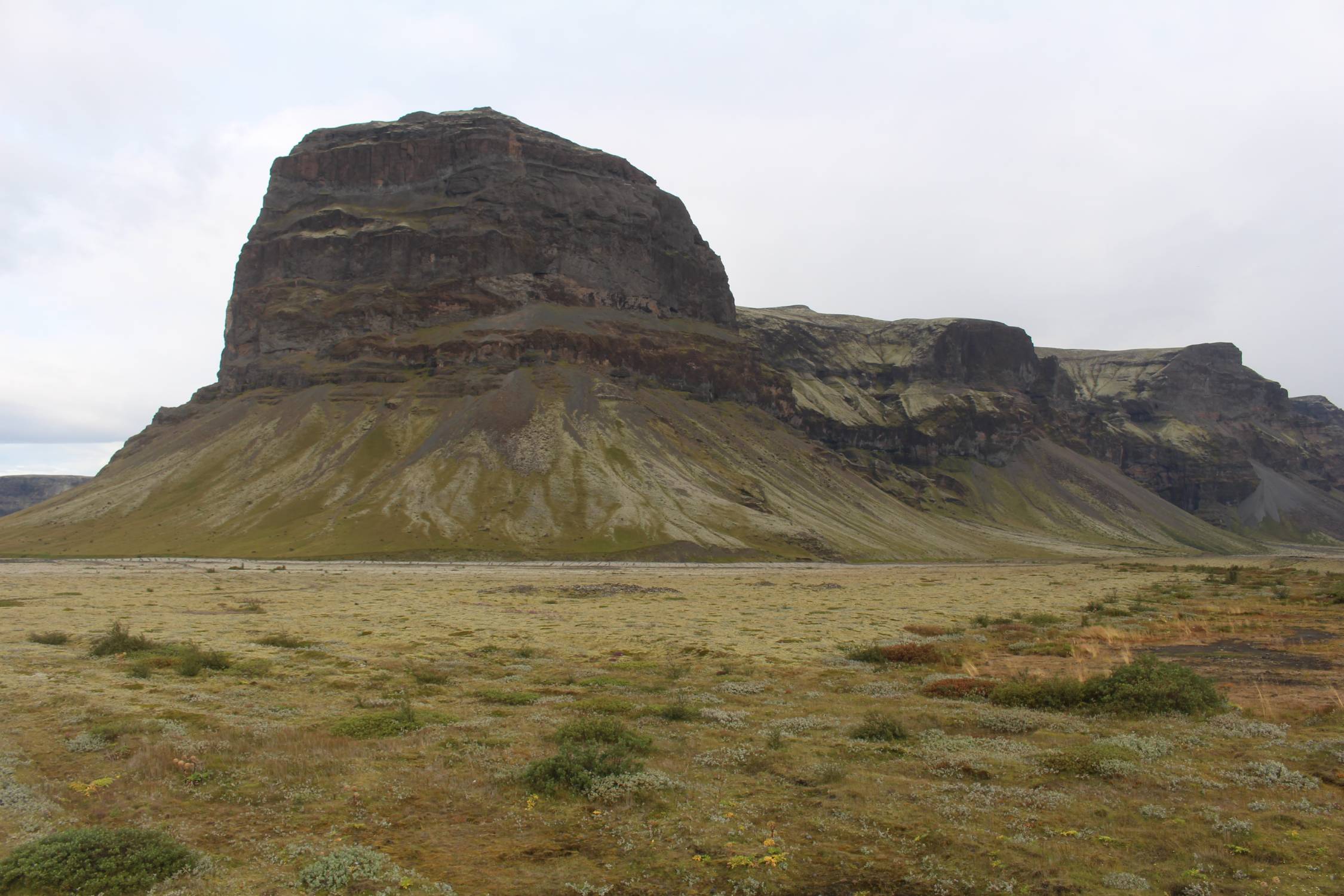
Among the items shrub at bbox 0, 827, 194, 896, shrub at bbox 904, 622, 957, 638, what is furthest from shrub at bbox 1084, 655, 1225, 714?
shrub at bbox 0, 827, 194, 896

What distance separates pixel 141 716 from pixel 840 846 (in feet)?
45.5

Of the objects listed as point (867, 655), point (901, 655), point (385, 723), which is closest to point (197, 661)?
point (385, 723)

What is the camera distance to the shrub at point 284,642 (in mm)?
26375

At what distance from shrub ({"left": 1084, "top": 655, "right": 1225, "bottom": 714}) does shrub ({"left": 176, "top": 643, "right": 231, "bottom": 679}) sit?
2332 centimetres

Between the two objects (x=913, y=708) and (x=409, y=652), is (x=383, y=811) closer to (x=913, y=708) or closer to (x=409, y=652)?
(x=913, y=708)

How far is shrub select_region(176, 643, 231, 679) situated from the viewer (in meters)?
20.2

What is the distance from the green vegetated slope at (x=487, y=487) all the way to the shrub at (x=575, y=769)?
91.4 m

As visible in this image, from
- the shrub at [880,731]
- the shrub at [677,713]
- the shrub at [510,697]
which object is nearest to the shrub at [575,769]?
the shrub at [677,713]

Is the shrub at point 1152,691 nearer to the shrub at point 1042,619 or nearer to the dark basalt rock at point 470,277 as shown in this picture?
the shrub at point 1042,619

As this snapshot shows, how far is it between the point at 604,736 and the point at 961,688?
413 inches

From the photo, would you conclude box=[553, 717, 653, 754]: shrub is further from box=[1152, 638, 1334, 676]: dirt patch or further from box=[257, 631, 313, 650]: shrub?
box=[1152, 638, 1334, 676]: dirt patch

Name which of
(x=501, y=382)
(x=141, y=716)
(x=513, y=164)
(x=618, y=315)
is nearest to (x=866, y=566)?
(x=501, y=382)

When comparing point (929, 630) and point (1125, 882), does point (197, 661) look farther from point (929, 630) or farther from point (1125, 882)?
point (929, 630)

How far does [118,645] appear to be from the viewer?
23.4 meters
